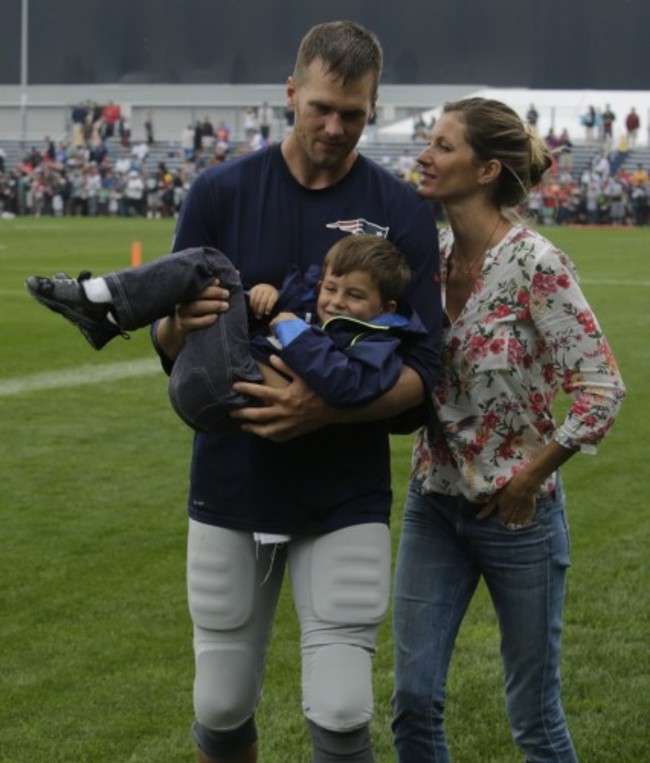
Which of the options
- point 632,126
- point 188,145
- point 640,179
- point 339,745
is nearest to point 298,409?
point 339,745

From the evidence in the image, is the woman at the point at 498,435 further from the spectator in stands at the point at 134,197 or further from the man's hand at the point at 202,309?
the spectator in stands at the point at 134,197

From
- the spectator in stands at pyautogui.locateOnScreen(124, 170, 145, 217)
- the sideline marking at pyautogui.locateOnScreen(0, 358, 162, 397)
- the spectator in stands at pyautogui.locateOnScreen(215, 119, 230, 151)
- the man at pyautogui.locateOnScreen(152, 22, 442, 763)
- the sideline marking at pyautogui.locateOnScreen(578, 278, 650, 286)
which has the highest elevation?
the man at pyautogui.locateOnScreen(152, 22, 442, 763)

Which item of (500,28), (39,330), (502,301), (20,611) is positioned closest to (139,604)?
(20,611)

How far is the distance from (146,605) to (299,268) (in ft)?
11.3

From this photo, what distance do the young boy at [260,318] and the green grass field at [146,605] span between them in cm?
180

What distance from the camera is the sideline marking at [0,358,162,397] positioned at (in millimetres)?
13789

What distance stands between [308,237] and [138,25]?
7057 centimetres

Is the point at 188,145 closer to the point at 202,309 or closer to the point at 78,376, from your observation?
the point at 78,376

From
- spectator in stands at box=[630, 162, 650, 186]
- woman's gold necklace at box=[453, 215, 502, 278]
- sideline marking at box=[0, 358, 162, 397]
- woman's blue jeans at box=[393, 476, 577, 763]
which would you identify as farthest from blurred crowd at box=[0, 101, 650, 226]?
woman's blue jeans at box=[393, 476, 577, 763]

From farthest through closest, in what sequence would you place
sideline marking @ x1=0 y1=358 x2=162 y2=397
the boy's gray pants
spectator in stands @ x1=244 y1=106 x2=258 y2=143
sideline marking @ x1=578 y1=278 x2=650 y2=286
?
spectator in stands @ x1=244 y1=106 x2=258 y2=143, sideline marking @ x1=578 y1=278 x2=650 y2=286, sideline marking @ x1=0 y1=358 x2=162 y2=397, the boy's gray pants

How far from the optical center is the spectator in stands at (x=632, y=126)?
5681cm

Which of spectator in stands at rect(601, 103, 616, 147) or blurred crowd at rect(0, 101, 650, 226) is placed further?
spectator in stands at rect(601, 103, 616, 147)

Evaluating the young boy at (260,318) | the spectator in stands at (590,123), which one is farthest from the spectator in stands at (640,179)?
the young boy at (260,318)

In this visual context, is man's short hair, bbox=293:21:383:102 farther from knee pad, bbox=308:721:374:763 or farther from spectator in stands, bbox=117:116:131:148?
spectator in stands, bbox=117:116:131:148
